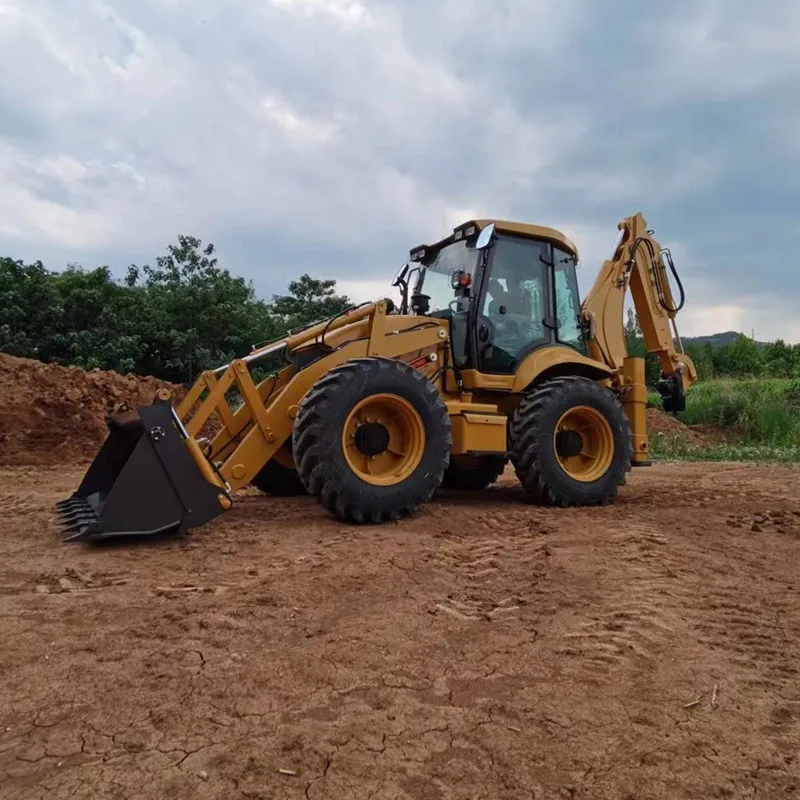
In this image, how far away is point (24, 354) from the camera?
52.4ft

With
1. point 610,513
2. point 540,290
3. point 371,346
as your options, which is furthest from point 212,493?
point 540,290

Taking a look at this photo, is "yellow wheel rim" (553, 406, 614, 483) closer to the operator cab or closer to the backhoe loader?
the backhoe loader

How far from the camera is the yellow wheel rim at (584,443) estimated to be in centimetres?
663

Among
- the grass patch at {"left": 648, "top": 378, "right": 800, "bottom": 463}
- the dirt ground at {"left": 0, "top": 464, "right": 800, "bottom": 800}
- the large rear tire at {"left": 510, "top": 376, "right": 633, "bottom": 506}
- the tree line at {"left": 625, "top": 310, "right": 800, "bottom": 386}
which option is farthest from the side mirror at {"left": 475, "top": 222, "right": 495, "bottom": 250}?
the tree line at {"left": 625, "top": 310, "right": 800, "bottom": 386}

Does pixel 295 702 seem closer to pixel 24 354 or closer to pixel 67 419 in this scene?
pixel 67 419

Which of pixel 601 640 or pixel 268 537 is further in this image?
pixel 268 537

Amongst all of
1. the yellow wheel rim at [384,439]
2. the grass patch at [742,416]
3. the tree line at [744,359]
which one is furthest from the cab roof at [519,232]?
the tree line at [744,359]

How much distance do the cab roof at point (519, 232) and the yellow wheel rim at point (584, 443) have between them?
5.73 ft

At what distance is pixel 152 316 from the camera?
18.9 meters

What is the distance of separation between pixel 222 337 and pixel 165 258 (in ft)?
18.2

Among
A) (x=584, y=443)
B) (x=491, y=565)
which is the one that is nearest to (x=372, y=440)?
(x=491, y=565)

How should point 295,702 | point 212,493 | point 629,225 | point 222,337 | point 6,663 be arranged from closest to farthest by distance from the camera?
point 295,702 → point 6,663 → point 212,493 → point 629,225 → point 222,337

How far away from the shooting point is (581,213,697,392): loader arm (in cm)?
764

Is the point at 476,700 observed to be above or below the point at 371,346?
below
